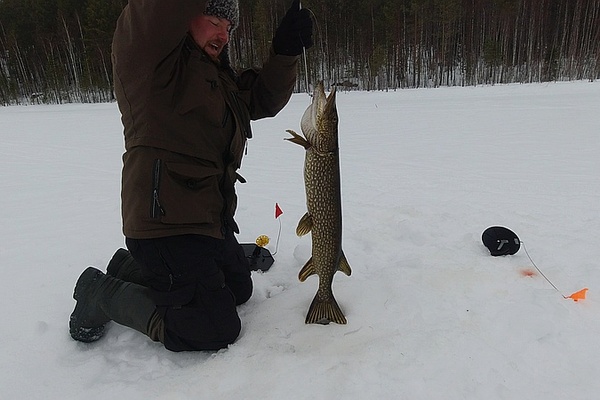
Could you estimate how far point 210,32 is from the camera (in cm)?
196

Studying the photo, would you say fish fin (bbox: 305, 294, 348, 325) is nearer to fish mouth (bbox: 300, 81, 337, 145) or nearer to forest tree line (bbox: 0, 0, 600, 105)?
fish mouth (bbox: 300, 81, 337, 145)

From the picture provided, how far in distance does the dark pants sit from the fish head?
2.38ft

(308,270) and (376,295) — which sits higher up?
(308,270)

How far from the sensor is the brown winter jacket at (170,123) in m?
1.63

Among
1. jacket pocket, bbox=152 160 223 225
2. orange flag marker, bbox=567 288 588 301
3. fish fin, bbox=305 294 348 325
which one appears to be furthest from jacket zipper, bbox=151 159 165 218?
orange flag marker, bbox=567 288 588 301

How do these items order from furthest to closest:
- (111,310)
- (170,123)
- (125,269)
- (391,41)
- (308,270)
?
(391,41), (125,269), (308,270), (111,310), (170,123)

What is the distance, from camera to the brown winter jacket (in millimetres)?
1632

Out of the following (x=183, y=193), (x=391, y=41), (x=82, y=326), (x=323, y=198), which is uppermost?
(x=391, y=41)

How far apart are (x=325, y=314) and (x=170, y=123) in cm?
124

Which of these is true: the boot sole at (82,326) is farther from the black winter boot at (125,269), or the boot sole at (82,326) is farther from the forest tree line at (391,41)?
the forest tree line at (391,41)

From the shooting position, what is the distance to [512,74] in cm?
2080

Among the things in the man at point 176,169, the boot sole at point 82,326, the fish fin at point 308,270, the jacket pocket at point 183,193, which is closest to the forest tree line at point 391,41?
the man at point 176,169

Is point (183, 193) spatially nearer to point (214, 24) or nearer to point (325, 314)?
point (214, 24)

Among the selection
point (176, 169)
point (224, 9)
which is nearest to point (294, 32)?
point (224, 9)
